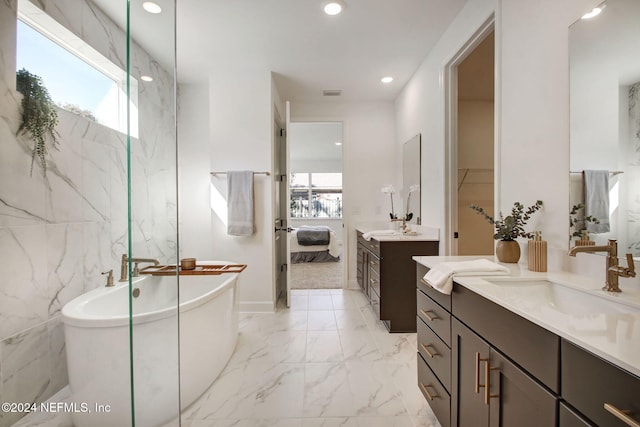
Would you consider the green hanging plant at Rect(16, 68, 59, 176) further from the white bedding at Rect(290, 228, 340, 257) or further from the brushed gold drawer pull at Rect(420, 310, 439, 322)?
the white bedding at Rect(290, 228, 340, 257)

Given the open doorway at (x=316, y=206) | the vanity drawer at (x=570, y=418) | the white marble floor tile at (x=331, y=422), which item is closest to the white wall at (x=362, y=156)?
the open doorway at (x=316, y=206)

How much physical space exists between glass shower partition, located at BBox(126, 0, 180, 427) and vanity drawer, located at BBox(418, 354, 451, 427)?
47.6 inches

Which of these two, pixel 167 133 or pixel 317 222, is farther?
pixel 317 222

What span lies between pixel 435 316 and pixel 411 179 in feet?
7.10

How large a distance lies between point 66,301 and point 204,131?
2362mm

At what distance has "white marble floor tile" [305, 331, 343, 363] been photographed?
2.20 metres

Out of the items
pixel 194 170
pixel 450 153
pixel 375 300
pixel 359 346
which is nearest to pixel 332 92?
pixel 450 153

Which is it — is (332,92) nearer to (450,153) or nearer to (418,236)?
(450,153)

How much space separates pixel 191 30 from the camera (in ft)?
7.84

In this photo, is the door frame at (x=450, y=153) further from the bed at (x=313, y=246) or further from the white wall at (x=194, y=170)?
the bed at (x=313, y=246)

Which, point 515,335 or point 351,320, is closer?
point 515,335

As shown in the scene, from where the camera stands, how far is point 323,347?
2.37 m

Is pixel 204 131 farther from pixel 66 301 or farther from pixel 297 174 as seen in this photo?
pixel 297 174

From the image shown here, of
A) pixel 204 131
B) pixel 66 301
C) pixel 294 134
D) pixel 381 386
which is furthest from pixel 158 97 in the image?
pixel 294 134
